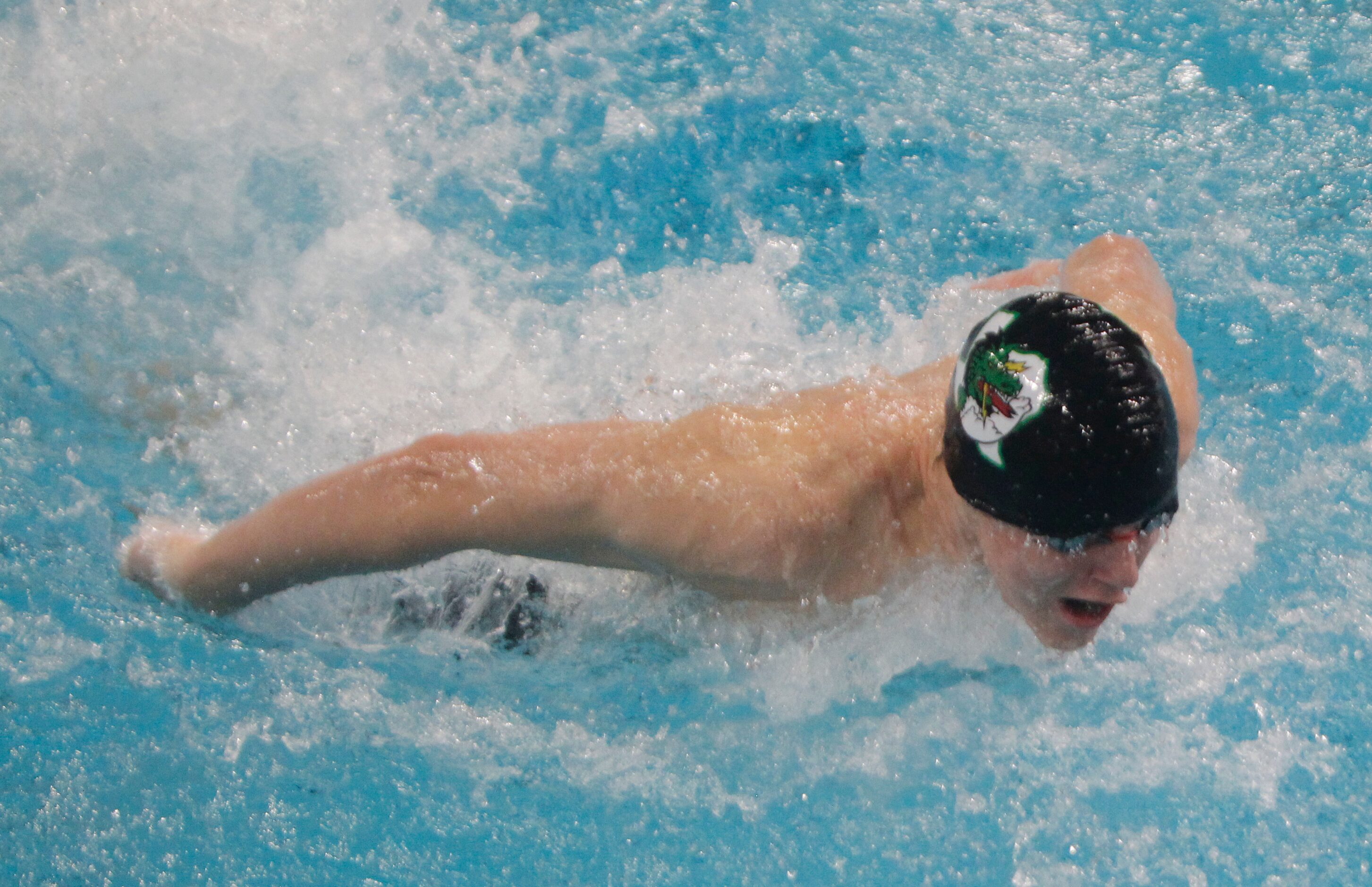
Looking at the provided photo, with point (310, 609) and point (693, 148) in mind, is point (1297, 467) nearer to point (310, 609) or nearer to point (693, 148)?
point (693, 148)

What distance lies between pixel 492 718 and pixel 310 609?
21.9 inches

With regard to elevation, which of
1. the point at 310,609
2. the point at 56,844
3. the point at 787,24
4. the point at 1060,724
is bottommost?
the point at 1060,724

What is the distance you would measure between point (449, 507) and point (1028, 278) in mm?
1975

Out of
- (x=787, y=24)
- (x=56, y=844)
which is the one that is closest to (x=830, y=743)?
(x=56, y=844)

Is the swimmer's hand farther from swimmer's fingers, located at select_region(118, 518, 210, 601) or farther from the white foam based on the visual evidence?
the white foam

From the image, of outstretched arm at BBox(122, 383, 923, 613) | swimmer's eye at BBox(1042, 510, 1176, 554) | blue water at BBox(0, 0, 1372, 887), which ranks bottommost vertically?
blue water at BBox(0, 0, 1372, 887)

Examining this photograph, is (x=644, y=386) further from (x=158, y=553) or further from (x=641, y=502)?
(x=158, y=553)

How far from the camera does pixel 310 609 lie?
9.53 feet

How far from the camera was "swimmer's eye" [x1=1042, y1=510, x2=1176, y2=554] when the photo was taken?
2.01 m

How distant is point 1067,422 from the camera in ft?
6.23

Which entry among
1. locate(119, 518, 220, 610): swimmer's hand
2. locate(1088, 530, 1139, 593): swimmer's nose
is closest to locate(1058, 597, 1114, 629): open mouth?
locate(1088, 530, 1139, 593): swimmer's nose

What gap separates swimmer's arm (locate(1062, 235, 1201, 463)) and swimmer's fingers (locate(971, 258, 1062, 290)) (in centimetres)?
Result: 7

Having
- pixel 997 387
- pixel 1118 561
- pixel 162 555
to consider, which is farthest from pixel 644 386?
pixel 1118 561

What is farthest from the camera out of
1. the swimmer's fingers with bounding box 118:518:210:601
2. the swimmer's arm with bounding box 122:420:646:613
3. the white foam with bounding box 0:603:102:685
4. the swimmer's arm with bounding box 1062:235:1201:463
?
the white foam with bounding box 0:603:102:685
